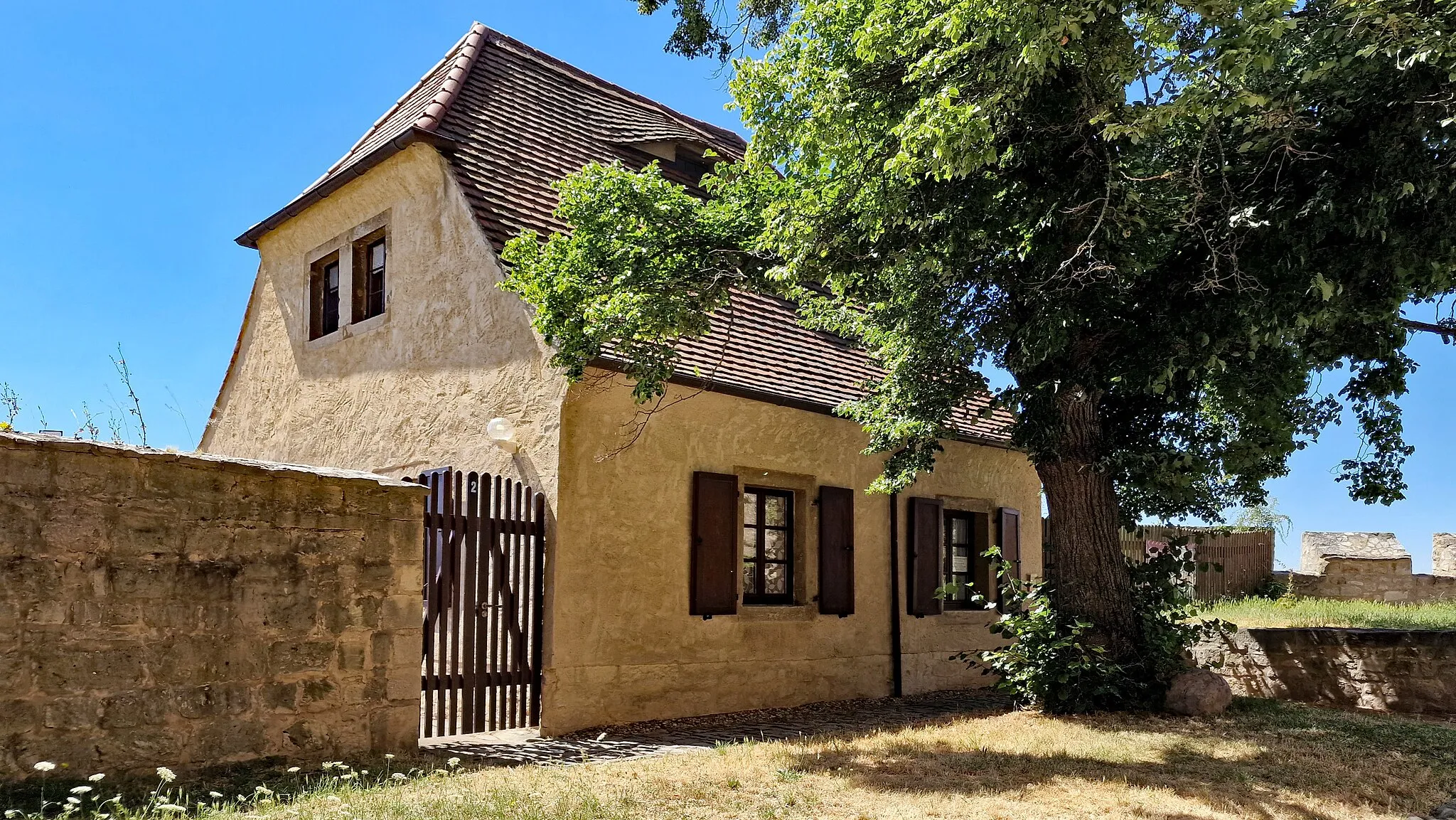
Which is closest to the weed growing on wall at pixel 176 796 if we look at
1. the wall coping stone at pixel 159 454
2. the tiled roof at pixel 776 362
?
the wall coping stone at pixel 159 454

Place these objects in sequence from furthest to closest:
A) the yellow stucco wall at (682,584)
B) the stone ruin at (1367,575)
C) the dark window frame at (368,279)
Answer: the stone ruin at (1367,575), the dark window frame at (368,279), the yellow stucco wall at (682,584)

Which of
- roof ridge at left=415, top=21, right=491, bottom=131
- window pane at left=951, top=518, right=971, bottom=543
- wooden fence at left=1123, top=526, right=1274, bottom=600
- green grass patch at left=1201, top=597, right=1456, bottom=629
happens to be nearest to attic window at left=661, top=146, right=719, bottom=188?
roof ridge at left=415, top=21, right=491, bottom=131

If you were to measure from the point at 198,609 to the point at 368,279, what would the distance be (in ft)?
21.3

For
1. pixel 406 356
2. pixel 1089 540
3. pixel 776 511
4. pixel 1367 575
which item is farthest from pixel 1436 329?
pixel 1367 575

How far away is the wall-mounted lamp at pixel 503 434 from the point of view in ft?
30.6

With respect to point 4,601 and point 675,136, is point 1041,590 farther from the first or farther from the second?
point 4,601

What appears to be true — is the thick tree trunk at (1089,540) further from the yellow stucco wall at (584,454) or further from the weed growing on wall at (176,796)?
the weed growing on wall at (176,796)

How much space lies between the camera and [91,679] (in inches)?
225

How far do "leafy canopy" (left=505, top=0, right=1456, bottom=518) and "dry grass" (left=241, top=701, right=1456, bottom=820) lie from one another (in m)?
2.33

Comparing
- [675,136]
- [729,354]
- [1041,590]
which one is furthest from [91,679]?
[675,136]

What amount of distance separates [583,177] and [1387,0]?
223 inches

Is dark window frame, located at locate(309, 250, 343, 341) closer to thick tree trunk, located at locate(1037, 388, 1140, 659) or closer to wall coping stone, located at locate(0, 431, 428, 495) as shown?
wall coping stone, located at locate(0, 431, 428, 495)

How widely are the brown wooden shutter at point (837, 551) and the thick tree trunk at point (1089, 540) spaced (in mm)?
2496

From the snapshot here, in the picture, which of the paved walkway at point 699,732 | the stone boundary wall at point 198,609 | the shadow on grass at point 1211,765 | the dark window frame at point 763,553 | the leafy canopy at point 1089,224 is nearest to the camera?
the stone boundary wall at point 198,609
